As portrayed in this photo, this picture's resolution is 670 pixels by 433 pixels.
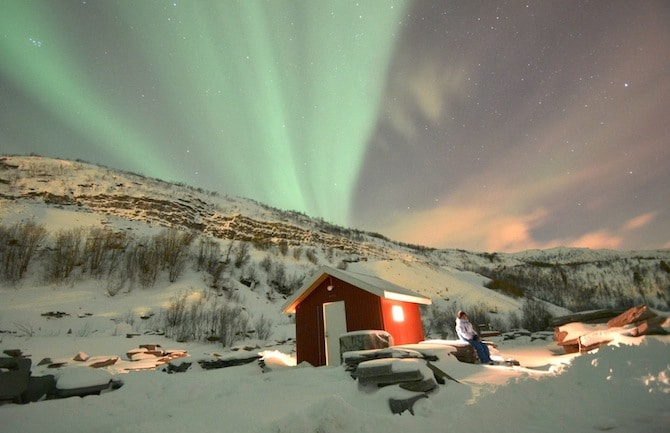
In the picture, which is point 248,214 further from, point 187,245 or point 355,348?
point 355,348

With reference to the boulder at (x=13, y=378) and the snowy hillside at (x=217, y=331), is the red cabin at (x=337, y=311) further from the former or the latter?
the boulder at (x=13, y=378)

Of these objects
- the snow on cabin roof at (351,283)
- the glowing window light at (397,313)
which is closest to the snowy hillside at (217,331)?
the snow on cabin roof at (351,283)

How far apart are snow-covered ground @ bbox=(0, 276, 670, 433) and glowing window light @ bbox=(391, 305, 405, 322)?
15.8 ft

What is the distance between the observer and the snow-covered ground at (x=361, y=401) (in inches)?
178

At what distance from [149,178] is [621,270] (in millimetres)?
87378

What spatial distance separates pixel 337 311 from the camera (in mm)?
14031

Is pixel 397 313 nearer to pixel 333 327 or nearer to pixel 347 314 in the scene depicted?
pixel 347 314

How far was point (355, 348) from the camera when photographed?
9945 mm

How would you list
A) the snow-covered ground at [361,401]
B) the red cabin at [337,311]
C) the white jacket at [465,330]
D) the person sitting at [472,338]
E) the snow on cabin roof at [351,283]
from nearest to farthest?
1. the snow-covered ground at [361,401]
2. the person sitting at [472,338]
3. the white jacket at [465,330]
4. the snow on cabin roof at [351,283]
5. the red cabin at [337,311]

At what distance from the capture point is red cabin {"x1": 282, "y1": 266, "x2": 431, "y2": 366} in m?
13.3

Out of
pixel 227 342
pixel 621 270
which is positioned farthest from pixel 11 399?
pixel 621 270

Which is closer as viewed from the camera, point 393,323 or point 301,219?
point 393,323

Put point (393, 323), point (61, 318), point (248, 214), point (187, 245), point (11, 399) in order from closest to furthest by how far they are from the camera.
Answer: point (11, 399), point (393, 323), point (61, 318), point (187, 245), point (248, 214)

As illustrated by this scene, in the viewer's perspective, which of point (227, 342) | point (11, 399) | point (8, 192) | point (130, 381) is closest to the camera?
point (11, 399)
